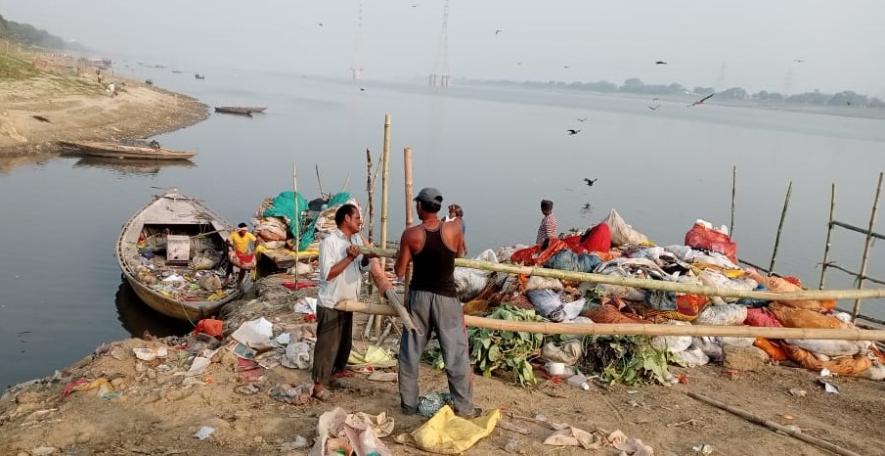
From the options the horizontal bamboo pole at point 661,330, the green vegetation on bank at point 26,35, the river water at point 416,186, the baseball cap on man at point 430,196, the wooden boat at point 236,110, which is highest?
the green vegetation on bank at point 26,35

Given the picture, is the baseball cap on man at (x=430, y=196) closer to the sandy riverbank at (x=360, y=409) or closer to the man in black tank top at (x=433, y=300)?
the man in black tank top at (x=433, y=300)

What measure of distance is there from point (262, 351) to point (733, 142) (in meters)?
51.4

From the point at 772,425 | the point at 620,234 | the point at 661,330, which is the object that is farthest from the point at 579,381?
the point at 620,234

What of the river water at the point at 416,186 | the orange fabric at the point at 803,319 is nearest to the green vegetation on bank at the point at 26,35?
the river water at the point at 416,186

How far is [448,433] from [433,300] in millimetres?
882

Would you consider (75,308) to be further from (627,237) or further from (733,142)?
(733,142)

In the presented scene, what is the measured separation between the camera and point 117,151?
23.6 m

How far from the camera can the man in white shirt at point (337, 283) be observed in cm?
453

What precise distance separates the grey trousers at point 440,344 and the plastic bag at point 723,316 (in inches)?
121

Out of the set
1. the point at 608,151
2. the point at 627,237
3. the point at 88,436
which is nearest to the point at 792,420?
the point at 627,237

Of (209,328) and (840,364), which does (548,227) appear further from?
(209,328)

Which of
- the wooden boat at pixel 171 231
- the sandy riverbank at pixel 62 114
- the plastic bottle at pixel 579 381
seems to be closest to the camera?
the plastic bottle at pixel 579 381

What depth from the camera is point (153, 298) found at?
9414 mm

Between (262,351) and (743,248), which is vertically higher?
(262,351)
